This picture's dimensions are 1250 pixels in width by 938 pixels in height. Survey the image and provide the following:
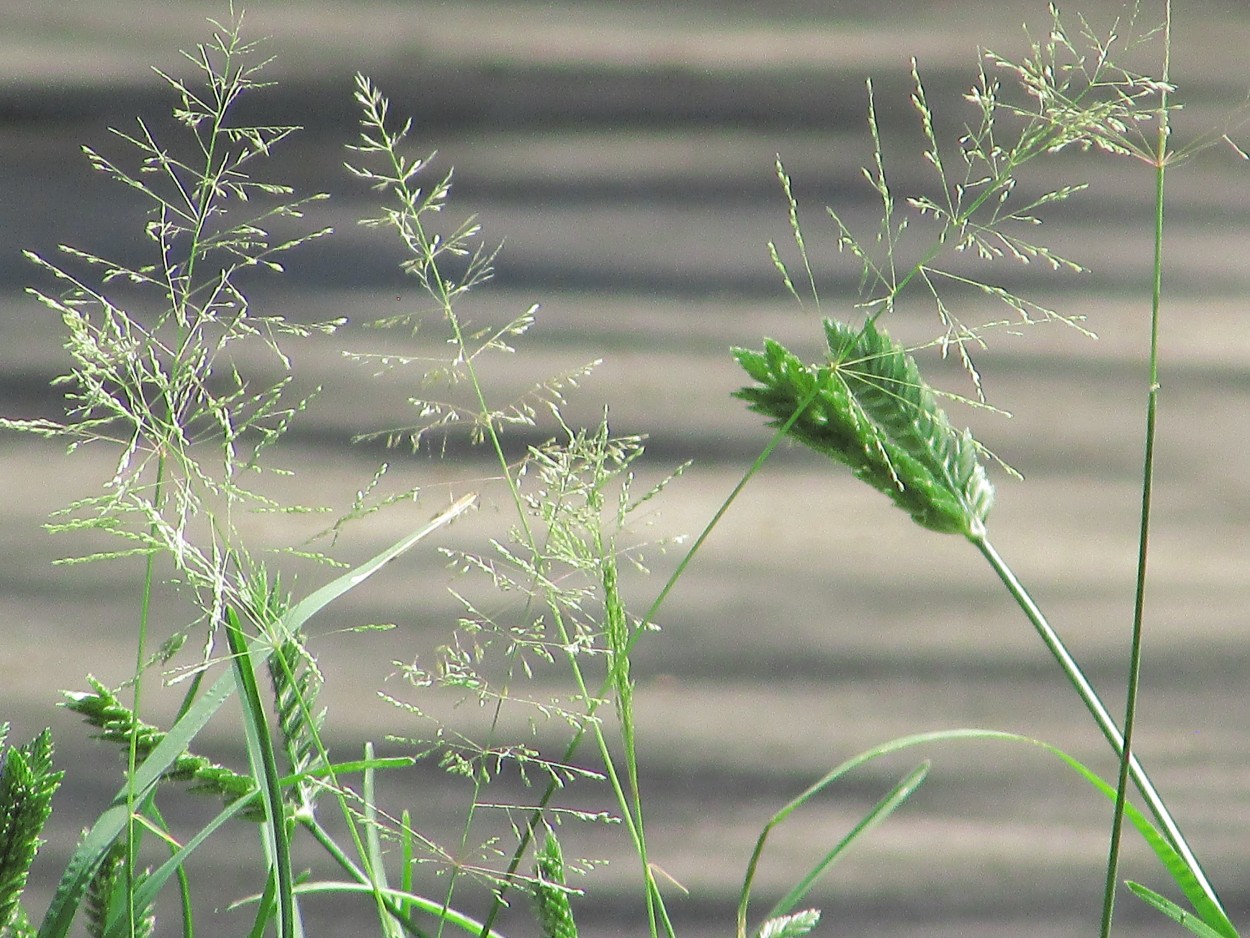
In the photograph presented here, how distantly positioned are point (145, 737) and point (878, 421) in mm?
262

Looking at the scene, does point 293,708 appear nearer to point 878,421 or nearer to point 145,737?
point 145,737

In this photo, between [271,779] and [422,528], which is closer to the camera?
[271,779]

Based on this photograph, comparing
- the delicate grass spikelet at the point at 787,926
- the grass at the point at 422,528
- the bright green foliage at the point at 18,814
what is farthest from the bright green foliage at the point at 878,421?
the bright green foliage at the point at 18,814

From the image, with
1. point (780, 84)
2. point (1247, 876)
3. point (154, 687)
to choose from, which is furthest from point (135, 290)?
point (1247, 876)

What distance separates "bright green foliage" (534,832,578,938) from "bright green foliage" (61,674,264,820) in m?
0.10

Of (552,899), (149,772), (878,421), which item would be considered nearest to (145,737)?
(149,772)

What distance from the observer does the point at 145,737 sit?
0.35 m

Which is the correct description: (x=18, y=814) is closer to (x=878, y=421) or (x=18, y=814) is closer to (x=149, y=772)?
(x=149, y=772)

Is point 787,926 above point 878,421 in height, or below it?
below

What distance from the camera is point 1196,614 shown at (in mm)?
787

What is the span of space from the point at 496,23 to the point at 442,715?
0.49 meters

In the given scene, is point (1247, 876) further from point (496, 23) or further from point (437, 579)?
point (496, 23)

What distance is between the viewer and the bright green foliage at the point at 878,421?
0.31 metres

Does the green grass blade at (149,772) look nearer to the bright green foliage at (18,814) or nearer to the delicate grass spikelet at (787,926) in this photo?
the bright green foliage at (18,814)
